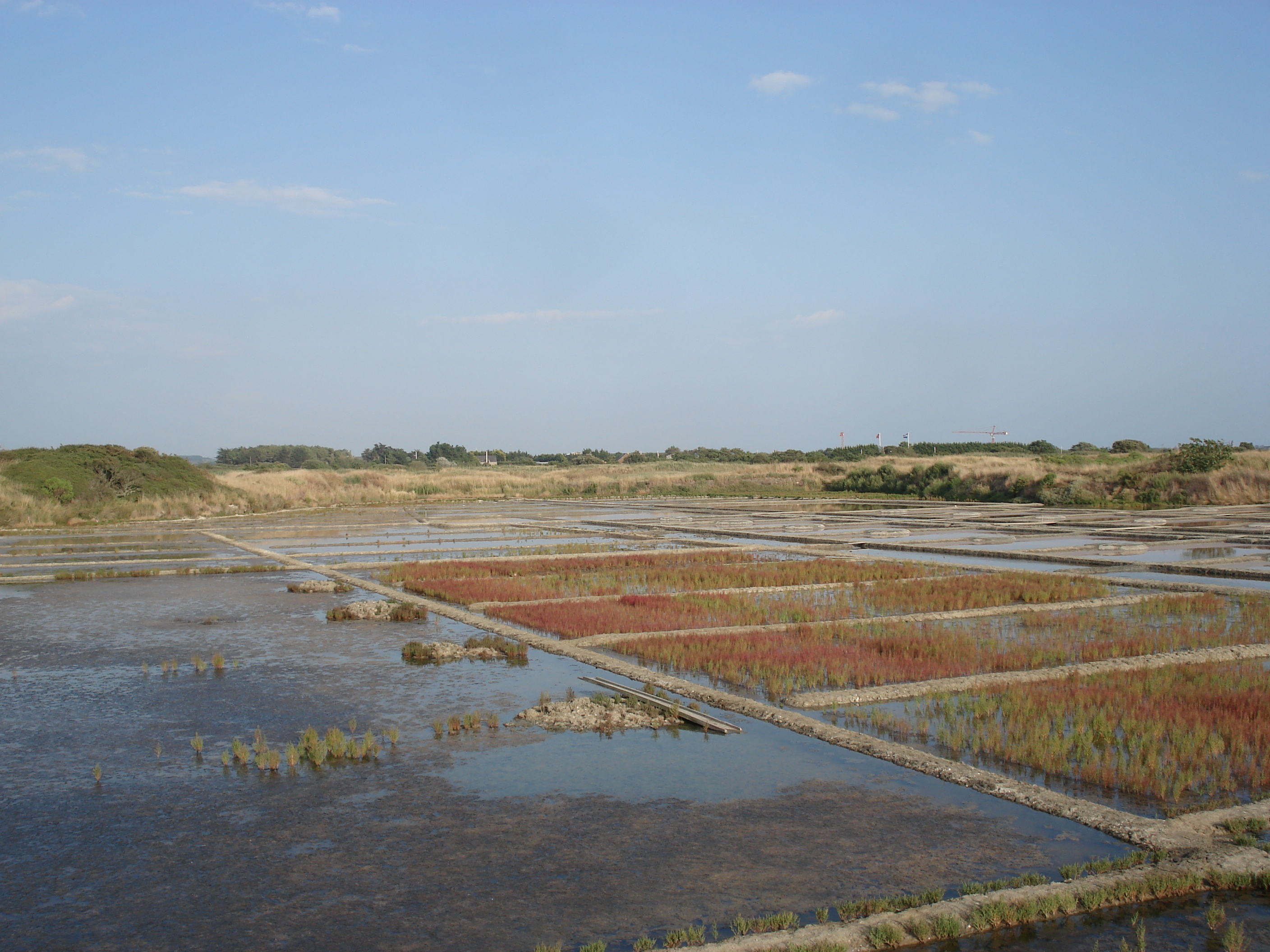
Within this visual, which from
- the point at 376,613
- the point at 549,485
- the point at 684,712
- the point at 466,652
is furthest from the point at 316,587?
the point at 549,485

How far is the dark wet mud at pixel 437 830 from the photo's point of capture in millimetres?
4598

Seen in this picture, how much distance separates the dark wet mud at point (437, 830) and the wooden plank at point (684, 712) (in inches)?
5.0

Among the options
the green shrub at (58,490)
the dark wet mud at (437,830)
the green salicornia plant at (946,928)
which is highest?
the green shrub at (58,490)

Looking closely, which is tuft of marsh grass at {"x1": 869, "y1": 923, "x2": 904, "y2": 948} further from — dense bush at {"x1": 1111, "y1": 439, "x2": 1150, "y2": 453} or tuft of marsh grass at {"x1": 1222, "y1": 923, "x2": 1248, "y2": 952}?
dense bush at {"x1": 1111, "y1": 439, "x2": 1150, "y2": 453}

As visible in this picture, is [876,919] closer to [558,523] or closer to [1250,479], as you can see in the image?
[558,523]

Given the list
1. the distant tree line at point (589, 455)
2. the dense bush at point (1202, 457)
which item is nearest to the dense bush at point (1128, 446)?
the distant tree line at point (589, 455)

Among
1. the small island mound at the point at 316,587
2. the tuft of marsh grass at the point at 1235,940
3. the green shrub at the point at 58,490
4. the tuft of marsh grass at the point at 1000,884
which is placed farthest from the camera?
the green shrub at the point at 58,490

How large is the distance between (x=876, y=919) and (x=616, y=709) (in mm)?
4020

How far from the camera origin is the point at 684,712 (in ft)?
26.6

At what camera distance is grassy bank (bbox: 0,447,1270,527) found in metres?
41.9

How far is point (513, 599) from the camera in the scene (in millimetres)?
15359

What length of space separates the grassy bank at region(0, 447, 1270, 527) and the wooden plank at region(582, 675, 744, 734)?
36605 millimetres

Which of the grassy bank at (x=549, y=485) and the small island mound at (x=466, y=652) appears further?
the grassy bank at (x=549, y=485)

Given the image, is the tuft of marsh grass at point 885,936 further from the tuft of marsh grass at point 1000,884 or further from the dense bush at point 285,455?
the dense bush at point 285,455
